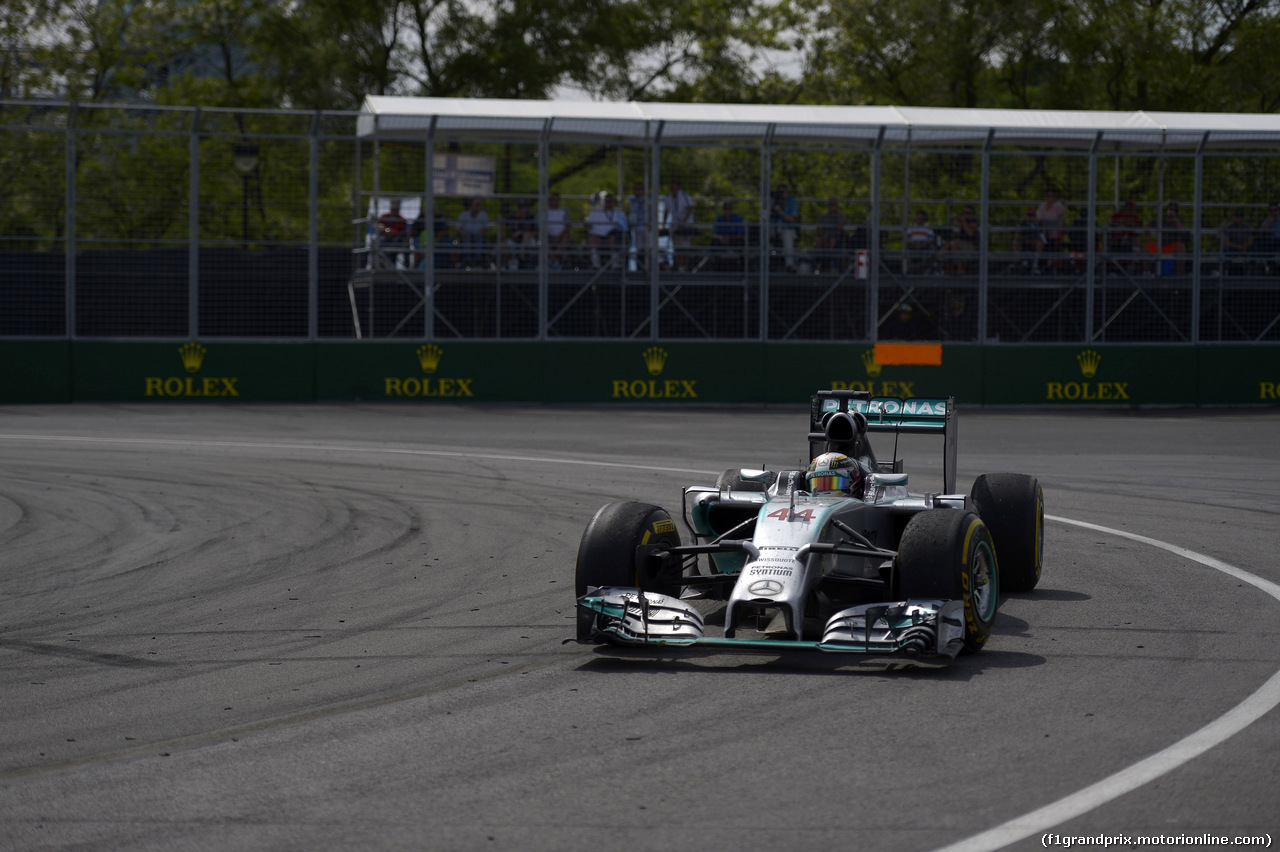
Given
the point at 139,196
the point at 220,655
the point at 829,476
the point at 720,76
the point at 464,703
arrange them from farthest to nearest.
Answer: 1. the point at 720,76
2. the point at 139,196
3. the point at 829,476
4. the point at 220,655
5. the point at 464,703

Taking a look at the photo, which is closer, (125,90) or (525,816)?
(525,816)

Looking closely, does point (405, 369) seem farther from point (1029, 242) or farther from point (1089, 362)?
point (1089, 362)

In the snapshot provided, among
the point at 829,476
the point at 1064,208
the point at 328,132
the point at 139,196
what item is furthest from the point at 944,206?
the point at 829,476

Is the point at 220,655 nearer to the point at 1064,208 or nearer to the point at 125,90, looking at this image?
the point at 1064,208

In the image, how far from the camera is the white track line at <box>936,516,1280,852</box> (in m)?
4.61

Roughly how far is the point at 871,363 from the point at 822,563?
1731cm

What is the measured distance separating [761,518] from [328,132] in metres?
18.1

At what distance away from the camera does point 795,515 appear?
7500 mm

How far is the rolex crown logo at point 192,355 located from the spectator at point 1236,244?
16.8m

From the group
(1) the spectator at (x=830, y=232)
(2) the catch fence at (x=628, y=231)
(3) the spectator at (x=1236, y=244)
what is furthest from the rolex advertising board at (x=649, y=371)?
(3) the spectator at (x=1236, y=244)

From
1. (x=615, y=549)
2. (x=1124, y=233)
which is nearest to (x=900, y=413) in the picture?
(x=615, y=549)

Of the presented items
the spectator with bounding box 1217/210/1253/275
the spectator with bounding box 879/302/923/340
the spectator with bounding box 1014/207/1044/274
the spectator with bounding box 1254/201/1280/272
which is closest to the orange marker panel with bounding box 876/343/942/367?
the spectator with bounding box 879/302/923/340

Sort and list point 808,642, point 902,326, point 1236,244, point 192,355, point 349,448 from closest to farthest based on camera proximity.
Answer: point 808,642
point 349,448
point 192,355
point 902,326
point 1236,244

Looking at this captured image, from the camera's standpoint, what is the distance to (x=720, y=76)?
42.2m
